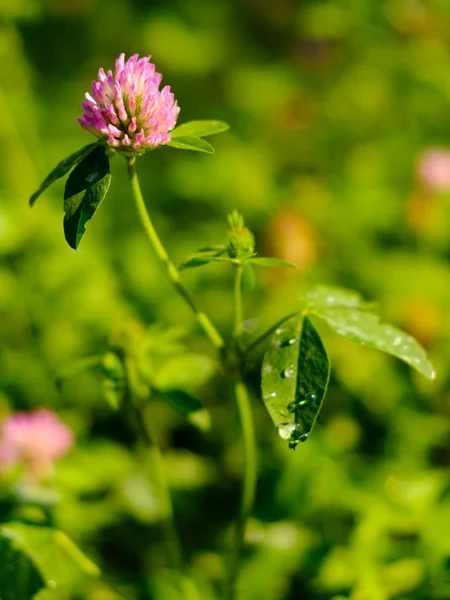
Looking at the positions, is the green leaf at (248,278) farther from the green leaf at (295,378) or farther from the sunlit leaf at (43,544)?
the sunlit leaf at (43,544)

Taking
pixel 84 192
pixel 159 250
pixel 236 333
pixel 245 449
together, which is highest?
pixel 84 192

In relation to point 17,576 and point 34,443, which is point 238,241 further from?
point 34,443

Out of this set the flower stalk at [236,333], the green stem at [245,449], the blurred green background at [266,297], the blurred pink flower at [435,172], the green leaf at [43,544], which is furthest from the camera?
the blurred pink flower at [435,172]

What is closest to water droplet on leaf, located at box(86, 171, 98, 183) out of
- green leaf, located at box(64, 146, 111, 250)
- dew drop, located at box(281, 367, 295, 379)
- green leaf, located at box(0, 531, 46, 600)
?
green leaf, located at box(64, 146, 111, 250)

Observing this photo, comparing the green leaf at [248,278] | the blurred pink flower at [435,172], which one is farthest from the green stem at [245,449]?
the blurred pink flower at [435,172]

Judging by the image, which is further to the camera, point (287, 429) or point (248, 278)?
point (248, 278)

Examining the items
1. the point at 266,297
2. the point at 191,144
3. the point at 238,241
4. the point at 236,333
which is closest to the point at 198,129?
the point at 191,144
